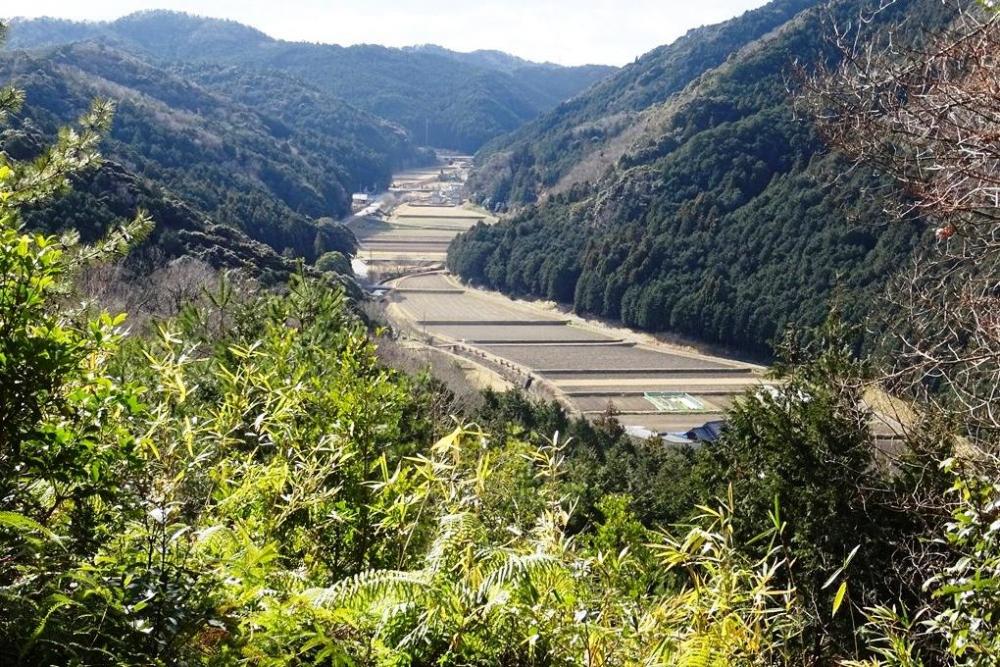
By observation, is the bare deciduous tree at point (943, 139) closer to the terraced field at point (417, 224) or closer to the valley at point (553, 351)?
the valley at point (553, 351)

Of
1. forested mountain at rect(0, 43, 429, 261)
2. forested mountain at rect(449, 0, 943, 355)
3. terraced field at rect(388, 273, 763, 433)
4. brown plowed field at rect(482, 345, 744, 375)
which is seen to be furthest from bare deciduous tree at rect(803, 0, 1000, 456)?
brown plowed field at rect(482, 345, 744, 375)

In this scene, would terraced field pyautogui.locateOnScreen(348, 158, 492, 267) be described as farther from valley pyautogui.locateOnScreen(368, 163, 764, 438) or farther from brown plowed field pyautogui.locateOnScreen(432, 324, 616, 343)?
brown plowed field pyautogui.locateOnScreen(432, 324, 616, 343)

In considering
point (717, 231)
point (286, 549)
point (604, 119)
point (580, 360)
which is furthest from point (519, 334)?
point (604, 119)

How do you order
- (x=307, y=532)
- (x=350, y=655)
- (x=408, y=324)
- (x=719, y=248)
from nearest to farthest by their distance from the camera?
(x=350, y=655)
(x=307, y=532)
(x=408, y=324)
(x=719, y=248)

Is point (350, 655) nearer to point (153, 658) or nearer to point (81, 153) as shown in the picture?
point (153, 658)

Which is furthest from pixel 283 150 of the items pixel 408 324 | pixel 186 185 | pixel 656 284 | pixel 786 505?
pixel 786 505

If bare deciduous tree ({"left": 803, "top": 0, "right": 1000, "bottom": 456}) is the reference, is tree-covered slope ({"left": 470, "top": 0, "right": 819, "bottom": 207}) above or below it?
above

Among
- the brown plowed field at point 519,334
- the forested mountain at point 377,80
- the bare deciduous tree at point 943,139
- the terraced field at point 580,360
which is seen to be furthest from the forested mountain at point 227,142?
the forested mountain at point 377,80
